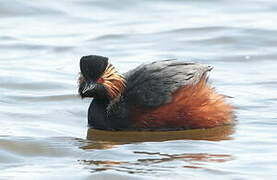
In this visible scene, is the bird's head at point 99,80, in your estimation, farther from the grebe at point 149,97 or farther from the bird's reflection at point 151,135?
the bird's reflection at point 151,135

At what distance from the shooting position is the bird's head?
11875mm

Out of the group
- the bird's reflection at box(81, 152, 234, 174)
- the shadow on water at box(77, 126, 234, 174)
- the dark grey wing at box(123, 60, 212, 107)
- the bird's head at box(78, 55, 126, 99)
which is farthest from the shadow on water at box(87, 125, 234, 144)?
the bird's reflection at box(81, 152, 234, 174)

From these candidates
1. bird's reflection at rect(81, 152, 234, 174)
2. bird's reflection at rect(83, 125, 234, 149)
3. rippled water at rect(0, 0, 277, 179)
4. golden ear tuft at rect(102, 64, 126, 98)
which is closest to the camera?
bird's reflection at rect(81, 152, 234, 174)

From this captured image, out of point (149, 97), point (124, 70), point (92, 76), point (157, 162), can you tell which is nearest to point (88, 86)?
point (92, 76)

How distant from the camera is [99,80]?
12.0 m

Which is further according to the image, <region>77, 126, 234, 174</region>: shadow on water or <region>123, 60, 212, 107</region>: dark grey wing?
<region>123, 60, 212, 107</region>: dark grey wing

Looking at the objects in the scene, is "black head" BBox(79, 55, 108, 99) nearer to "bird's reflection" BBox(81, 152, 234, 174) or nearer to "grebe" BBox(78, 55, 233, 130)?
"grebe" BBox(78, 55, 233, 130)

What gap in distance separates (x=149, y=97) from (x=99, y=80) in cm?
66

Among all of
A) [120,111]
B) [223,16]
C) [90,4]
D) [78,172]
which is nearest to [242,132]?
[120,111]

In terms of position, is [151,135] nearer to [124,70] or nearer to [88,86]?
[88,86]

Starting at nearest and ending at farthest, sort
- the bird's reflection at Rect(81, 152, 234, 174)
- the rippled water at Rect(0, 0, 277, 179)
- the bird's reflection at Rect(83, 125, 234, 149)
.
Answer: the bird's reflection at Rect(81, 152, 234, 174) < the rippled water at Rect(0, 0, 277, 179) < the bird's reflection at Rect(83, 125, 234, 149)

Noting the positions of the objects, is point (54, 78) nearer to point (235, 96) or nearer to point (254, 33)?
point (235, 96)

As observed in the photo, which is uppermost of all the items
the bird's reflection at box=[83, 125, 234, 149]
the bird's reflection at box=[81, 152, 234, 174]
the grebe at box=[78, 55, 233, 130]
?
the grebe at box=[78, 55, 233, 130]

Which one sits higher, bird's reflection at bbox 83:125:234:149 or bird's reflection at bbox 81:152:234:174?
bird's reflection at bbox 83:125:234:149
